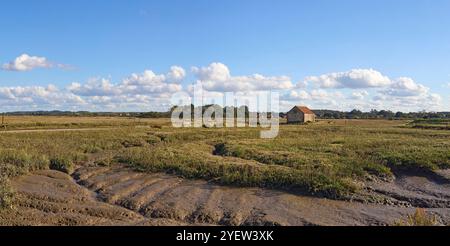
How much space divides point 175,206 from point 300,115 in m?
68.3

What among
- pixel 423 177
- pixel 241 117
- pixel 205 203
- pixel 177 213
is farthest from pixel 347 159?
pixel 241 117

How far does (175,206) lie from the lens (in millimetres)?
11375

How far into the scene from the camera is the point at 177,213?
423 inches

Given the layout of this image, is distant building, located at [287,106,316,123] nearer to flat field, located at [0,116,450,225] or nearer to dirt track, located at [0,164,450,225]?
flat field, located at [0,116,450,225]

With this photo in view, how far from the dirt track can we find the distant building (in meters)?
64.4

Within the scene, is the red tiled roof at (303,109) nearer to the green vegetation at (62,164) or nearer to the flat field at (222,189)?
the flat field at (222,189)

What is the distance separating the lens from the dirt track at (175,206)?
10.1 m

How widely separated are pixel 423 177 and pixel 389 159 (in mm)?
2676

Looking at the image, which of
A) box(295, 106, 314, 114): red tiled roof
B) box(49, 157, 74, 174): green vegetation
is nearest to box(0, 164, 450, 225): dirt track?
box(49, 157, 74, 174): green vegetation

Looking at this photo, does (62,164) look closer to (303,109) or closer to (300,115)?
(300,115)

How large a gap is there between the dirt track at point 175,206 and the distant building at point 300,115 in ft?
211

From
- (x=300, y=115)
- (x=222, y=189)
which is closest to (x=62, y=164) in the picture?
(x=222, y=189)

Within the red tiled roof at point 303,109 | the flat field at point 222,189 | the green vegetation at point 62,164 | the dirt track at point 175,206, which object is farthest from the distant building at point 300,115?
the dirt track at point 175,206
